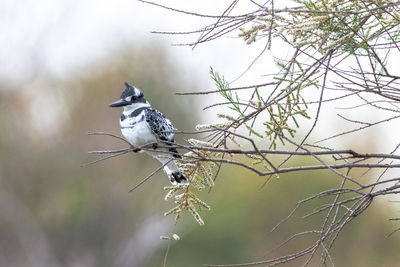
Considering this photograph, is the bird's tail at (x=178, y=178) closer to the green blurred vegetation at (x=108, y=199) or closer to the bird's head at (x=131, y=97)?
the bird's head at (x=131, y=97)

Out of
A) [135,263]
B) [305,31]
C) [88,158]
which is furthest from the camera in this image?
[135,263]

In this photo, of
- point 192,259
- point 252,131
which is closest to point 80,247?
point 192,259

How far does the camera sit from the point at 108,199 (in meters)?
26.2

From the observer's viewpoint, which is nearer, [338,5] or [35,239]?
[338,5]

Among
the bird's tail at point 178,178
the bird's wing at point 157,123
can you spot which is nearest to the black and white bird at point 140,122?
the bird's wing at point 157,123

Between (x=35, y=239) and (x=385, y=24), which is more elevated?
(x=35, y=239)

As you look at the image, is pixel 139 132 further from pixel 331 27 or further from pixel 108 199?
pixel 108 199

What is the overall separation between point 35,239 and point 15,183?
1.67 m

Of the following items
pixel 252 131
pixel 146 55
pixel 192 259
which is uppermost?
pixel 146 55

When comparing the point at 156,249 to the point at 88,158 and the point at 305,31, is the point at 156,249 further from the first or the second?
the point at 305,31

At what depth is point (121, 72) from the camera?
24.6m

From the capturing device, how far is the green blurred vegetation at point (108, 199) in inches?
931

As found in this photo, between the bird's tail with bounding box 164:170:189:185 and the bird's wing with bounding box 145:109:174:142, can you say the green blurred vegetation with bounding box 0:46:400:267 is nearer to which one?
the bird's wing with bounding box 145:109:174:142

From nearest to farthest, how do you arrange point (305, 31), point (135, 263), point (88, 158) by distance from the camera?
point (305, 31) < point (88, 158) < point (135, 263)
